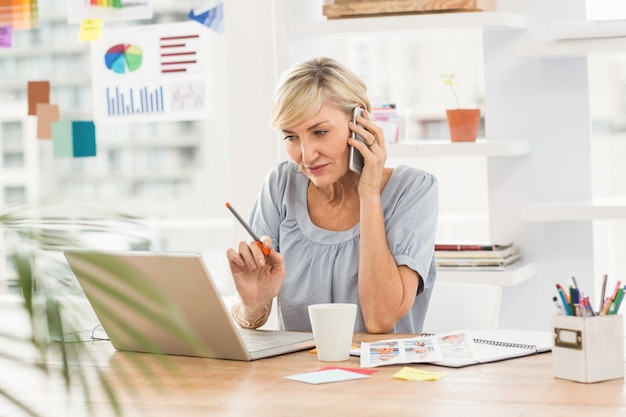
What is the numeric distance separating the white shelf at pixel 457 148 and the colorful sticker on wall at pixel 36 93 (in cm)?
146

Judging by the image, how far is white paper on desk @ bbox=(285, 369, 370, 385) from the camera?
152 cm

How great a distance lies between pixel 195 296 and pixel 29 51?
262cm

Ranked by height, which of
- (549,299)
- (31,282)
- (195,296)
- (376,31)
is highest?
(376,31)

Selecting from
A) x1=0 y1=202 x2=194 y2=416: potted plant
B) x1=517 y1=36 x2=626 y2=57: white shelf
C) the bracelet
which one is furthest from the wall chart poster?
x1=0 y1=202 x2=194 y2=416: potted plant

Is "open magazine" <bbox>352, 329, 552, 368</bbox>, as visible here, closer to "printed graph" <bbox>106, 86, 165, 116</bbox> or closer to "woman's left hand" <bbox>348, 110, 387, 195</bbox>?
"woman's left hand" <bbox>348, 110, 387, 195</bbox>

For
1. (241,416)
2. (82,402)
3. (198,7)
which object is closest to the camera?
(241,416)

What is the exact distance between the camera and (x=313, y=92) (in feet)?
7.06

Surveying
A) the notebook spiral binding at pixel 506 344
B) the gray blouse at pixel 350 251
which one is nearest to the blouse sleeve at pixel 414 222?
the gray blouse at pixel 350 251

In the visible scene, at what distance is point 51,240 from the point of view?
86cm

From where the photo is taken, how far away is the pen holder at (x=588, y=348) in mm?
1446

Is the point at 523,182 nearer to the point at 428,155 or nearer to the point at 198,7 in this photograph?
the point at 428,155

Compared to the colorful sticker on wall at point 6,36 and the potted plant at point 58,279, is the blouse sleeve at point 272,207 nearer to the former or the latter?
the potted plant at point 58,279

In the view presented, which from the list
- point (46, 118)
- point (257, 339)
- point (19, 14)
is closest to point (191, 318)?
point (257, 339)

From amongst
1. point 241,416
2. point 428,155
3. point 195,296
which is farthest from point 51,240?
point 428,155
